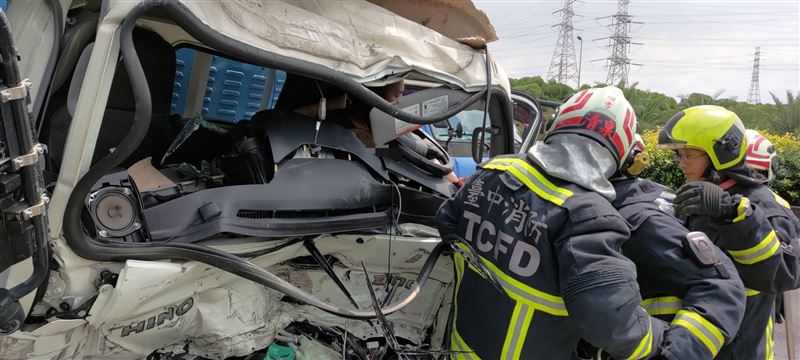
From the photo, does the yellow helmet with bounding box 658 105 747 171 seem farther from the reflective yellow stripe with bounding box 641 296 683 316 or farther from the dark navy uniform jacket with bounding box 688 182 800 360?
the reflective yellow stripe with bounding box 641 296 683 316

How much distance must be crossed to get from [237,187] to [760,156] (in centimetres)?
249

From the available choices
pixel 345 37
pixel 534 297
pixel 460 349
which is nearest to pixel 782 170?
pixel 460 349

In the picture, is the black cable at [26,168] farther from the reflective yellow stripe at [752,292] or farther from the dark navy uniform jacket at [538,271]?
the reflective yellow stripe at [752,292]

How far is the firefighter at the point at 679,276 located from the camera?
2064 mm

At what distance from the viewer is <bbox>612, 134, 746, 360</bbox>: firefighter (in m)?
2.06

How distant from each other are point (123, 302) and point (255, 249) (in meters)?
0.49

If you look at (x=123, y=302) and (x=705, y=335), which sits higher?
(x=123, y=302)

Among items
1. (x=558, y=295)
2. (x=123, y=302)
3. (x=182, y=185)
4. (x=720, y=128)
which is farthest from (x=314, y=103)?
(x=720, y=128)

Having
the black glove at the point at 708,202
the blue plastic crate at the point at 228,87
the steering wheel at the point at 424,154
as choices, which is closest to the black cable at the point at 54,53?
the blue plastic crate at the point at 228,87

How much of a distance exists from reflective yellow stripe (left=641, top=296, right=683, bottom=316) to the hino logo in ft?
6.05

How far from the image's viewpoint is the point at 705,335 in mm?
2059

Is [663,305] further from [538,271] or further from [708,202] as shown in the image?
[538,271]

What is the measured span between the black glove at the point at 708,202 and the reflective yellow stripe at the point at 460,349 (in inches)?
45.1

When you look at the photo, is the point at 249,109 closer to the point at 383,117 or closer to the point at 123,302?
the point at 383,117
